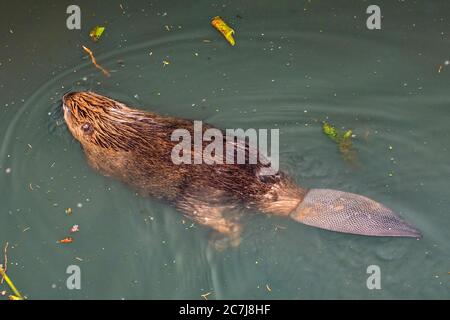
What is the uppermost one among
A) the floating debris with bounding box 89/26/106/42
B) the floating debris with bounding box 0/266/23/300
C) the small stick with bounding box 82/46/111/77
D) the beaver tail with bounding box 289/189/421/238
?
the floating debris with bounding box 89/26/106/42

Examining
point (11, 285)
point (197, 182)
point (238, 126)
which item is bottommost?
point (11, 285)

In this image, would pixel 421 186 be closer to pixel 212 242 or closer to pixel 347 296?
pixel 347 296

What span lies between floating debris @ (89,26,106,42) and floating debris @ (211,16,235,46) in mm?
1091

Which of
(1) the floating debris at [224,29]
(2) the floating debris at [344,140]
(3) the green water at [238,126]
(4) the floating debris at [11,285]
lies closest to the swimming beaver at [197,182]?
(3) the green water at [238,126]

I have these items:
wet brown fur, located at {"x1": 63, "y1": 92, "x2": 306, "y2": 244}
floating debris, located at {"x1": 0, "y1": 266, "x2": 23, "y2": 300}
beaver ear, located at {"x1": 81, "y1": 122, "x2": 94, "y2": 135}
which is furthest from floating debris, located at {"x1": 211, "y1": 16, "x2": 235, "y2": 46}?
floating debris, located at {"x1": 0, "y1": 266, "x2": 23, "y2": 300}

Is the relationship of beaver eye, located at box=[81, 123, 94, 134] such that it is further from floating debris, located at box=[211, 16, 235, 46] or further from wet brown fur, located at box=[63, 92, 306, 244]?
floating debris, located at box=[211, 16, 235, 46]

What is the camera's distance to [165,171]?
478 cm

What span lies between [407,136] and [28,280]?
3537 millimetres

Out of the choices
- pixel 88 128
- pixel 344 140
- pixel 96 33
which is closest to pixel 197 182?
pixel 88 128

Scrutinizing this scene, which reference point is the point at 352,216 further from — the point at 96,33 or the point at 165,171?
the point at 96,33

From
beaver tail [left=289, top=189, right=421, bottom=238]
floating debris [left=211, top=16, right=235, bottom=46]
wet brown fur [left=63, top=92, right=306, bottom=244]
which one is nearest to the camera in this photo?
beaver tail [left=289, top=189, right=421, bottom=238]

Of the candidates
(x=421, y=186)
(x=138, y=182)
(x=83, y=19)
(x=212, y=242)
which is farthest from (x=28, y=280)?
(x=421, y=186)

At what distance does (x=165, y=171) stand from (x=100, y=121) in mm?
710

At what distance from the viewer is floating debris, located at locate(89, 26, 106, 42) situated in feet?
18.8
